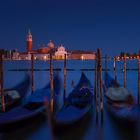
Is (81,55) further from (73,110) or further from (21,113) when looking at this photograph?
(21,113)

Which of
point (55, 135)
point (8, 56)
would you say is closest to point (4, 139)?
point (55, 135)

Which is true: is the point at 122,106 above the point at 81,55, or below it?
below

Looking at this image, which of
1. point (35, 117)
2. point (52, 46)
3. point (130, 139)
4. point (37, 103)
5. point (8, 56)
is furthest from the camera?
point (52, 46)

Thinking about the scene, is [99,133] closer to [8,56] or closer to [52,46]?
[8,56]

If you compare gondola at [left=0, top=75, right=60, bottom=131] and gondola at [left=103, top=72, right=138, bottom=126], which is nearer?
gondola at [left=0, top=75, right=60, bottom=131]

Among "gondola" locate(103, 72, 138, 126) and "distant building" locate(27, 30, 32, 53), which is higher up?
"distant building" locate(27, 30, 32, 53)

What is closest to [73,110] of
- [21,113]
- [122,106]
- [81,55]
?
[21,113]

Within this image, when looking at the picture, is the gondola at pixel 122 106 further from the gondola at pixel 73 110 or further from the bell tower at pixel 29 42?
the bell tower at pixel 29 42

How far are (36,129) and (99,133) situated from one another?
1.29 metres

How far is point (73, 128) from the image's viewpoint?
6168 millimetres

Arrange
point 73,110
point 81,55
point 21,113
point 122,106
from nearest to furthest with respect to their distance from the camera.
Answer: point 21,113
point 73,110
point 122,106
point 81,55

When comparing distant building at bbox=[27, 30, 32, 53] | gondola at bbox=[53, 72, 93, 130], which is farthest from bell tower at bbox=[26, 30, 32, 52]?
gondola at bbox=[53, 72, 93, 130]

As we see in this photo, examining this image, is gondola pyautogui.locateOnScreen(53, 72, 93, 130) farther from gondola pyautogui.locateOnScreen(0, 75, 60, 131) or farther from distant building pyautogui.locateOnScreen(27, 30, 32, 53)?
distant building pyautogui.locateOnScreen(27, 30, 32, 53)

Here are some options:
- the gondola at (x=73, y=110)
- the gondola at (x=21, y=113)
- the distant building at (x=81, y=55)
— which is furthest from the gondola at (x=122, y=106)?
the distant building at (x=81, y=55)
